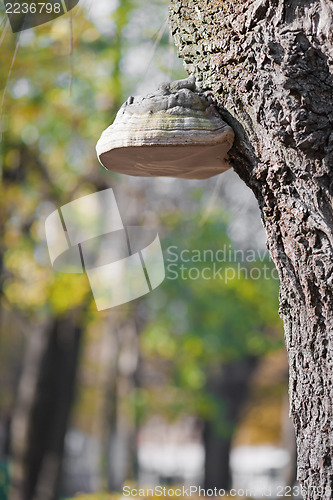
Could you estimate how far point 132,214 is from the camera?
32.5 feet

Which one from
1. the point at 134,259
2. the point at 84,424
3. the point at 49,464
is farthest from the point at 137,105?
the point at 84,424

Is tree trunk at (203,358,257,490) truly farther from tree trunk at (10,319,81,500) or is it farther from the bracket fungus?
the bracket fungus

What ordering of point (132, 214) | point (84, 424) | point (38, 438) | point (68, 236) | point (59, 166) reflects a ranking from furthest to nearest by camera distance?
point (84, 424)
point (132, 214)
point (59, 166)
point (38, 438)
point (68, 236)

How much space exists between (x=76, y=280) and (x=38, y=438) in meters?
2.33

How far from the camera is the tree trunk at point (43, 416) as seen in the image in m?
8.37

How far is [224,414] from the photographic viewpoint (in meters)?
13.8

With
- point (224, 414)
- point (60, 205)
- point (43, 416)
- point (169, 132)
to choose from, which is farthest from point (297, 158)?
point (224, 414)

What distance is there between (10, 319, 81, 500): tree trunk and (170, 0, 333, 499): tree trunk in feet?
24.1

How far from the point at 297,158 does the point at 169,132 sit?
38 cm

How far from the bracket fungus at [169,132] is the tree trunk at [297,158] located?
0.07 meters

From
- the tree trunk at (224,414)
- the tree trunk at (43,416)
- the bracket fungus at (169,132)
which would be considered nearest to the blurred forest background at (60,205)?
the tree trunk at (43,416)

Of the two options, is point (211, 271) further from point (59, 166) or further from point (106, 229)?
point (59, 166)

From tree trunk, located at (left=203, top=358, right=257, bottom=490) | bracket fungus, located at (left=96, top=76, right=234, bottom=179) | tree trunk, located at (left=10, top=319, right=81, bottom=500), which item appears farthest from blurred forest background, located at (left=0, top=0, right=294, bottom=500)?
bracket fungus, located at (left=96, top=76, right=234, bottom=179)

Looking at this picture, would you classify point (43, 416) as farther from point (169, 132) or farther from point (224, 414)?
point (169, 132)
